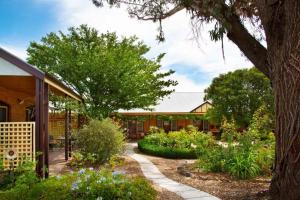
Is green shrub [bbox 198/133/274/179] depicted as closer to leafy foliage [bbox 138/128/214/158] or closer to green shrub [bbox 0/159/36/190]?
leafy foliage [bbox 138/128/214/158]

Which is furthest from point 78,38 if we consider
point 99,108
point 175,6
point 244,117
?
point 175,6

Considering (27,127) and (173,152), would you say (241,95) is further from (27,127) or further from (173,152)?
(27,127)

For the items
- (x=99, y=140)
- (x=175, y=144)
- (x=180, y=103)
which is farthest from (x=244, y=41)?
(x=180, y=103)

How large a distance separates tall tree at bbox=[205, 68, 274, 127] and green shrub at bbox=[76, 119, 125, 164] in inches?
672

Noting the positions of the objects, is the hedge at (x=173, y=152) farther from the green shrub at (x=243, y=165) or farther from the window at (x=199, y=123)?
the window at (x=199, y=123)

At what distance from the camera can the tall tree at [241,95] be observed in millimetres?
30500

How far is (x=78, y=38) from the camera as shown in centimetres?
2570

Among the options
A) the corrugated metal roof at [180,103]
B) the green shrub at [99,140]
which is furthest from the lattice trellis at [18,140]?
the corrugated metal roof at [180,103]

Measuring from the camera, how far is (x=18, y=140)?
10.6 meters

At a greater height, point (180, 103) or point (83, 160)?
point (180, 103)

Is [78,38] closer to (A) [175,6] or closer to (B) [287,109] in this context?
(A) [175,6]

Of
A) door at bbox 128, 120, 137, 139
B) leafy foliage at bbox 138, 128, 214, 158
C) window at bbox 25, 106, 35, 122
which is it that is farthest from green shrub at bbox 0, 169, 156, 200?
door at bbox 128, 120, 137, 139

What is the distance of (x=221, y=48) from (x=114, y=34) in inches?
702

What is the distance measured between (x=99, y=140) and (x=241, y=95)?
60.7ft
